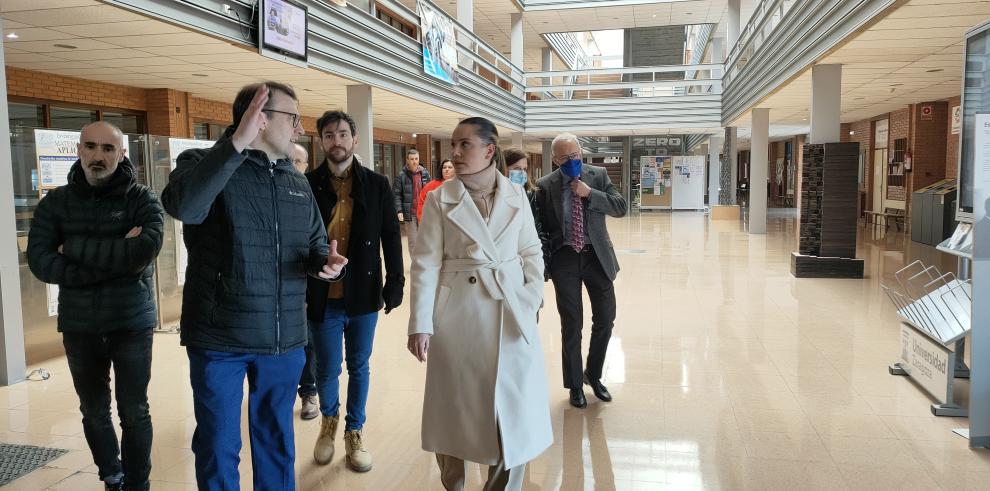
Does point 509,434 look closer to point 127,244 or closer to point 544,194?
point 127,244

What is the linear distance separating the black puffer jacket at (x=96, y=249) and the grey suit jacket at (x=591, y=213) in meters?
2.15

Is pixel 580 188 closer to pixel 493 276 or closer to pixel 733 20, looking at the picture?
pixel 493 276

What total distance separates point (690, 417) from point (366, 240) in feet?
6.84

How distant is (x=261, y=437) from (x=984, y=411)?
3401 mm

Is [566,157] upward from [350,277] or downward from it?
upward

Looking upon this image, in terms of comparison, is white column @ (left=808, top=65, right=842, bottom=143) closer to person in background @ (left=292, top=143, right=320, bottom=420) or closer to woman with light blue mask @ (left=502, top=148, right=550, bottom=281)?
woman with light blue mask @ (left=502, top=148, right=550, bottom=281)

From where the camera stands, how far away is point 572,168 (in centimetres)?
414

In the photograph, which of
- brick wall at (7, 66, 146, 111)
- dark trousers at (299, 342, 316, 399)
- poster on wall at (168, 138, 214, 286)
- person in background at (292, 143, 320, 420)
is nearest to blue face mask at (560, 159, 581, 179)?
person in background at (292, 143, 320, 420)

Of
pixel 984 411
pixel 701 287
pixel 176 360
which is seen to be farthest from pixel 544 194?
pixel 701 287

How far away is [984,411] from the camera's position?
12.0 feet

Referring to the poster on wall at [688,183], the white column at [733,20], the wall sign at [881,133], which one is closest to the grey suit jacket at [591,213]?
the white column at [733,20]

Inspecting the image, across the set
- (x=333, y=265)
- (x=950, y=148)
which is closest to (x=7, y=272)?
(x=333, y=265)

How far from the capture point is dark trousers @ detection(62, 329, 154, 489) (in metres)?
2.83

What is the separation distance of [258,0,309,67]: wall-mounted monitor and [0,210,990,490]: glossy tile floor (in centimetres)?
302
